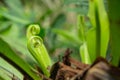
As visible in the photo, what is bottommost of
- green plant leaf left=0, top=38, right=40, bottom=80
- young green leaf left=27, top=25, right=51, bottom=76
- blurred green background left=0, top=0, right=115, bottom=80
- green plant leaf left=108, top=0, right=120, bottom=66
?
blurred green background left=0, top=0, right=115, bottom=80

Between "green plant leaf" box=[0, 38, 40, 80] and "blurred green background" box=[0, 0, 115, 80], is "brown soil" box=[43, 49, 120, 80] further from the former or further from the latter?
"blurred green background" box=[0, 0, 115, 80]

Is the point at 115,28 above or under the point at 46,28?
above

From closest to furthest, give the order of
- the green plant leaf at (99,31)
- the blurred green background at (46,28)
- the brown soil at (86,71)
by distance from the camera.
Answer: the brown soil at (86,71) < the green plant leaf at (99,31) < the blurred green background at (46,28)

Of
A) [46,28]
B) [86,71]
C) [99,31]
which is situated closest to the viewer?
[86,71]

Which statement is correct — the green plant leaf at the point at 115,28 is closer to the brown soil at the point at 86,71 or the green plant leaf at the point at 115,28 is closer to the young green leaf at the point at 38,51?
the brown soil at the point at 86,71

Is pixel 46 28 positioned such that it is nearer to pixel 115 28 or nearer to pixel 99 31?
pixel 99 31

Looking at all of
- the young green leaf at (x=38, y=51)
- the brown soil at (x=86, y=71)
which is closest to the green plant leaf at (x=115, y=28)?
the brown soil at (x=86, y=71)

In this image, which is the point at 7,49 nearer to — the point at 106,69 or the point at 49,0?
the point at 106,69

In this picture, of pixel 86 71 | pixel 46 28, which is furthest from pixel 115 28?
pixel 46 28

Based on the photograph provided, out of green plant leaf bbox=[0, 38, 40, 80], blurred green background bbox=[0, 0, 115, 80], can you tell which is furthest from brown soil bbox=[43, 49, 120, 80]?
blurred green background bbox=[0, 0, 115, 80]

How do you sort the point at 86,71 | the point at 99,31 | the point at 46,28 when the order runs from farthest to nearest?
the point at 46,28
the point at 99,31
the point at 86,71

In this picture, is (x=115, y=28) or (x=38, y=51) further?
(x=38, y=51)

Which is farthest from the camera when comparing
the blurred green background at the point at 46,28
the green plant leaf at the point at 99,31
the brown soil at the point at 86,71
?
the blurred green background at the point at 46,28
